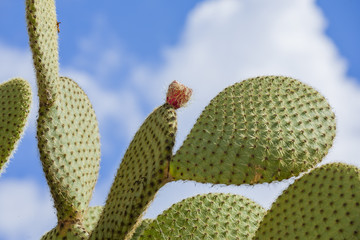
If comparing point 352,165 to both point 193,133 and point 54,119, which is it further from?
point 54,119

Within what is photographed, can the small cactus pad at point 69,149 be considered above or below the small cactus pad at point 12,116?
below

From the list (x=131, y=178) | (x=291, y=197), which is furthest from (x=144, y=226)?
(x=291, y=197)

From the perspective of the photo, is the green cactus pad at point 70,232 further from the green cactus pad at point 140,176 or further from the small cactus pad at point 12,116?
the small cactus pad at point 12,116

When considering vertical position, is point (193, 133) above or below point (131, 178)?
above

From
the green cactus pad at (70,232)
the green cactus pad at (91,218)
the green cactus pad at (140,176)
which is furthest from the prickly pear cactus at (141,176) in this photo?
the green cactus pad at (91,218)

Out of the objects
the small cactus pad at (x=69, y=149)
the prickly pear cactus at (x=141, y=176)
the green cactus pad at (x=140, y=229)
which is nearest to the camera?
the prickly pear cactus at (x=141, y=176)
